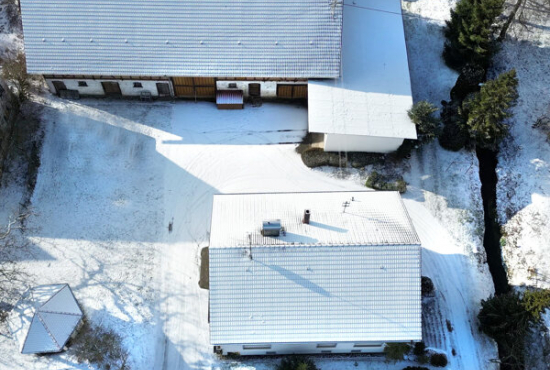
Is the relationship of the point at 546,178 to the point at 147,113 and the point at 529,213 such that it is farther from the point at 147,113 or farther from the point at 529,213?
the point at 147,113

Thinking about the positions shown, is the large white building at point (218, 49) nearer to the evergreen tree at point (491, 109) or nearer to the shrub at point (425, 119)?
the shrub at point (425, 119)

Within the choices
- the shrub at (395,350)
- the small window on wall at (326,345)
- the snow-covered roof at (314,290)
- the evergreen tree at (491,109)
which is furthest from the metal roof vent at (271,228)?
the evergreen tree at (491,109)

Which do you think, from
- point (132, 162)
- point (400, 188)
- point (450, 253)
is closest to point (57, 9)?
point (132, 162)

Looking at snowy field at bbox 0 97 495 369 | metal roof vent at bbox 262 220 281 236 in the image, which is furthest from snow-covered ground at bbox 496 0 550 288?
metal roof vent at bbox 262 220 281 236

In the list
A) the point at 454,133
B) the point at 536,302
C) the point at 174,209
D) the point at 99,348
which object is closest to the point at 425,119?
the point at 454,133

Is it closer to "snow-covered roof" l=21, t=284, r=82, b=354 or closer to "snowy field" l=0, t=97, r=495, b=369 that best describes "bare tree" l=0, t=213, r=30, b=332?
"snowy field" l=0, t=97, r=495, b=369

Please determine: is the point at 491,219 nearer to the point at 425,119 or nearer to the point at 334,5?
the point at 425,119
